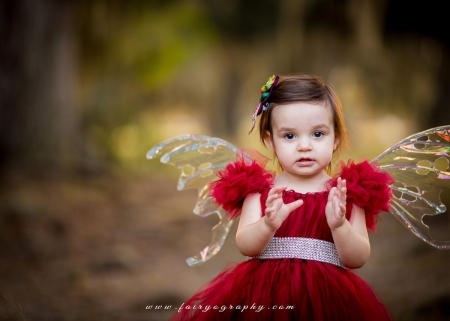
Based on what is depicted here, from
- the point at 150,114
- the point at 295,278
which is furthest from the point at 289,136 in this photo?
the point at 150,114

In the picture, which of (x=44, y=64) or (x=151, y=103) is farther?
(x=151, y=103)

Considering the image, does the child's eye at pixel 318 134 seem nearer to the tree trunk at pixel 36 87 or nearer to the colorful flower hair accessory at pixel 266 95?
the colorful flower hair accessory at pixel 266 95

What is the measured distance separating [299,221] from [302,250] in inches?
4.1

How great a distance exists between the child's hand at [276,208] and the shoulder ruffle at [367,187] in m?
0.25

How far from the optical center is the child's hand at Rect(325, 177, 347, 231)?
72.5 inches

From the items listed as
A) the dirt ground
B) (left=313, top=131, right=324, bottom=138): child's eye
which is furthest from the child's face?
the dirt ground

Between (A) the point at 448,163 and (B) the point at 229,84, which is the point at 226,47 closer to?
(B) the point at 229,84

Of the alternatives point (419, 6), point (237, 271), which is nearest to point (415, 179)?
point (237, 271)

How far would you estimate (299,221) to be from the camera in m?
2.01

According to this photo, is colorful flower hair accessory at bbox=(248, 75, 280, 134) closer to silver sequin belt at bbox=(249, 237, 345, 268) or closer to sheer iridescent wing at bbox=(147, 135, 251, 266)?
sheer iridescent wing at bbox=(147, 135, 251, 266)

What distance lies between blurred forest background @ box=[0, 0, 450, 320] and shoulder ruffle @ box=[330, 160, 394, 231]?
2010mm

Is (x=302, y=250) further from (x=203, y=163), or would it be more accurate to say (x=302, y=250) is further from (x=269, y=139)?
(x=203, y=163)

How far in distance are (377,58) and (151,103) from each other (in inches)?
128

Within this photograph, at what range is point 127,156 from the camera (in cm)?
768
